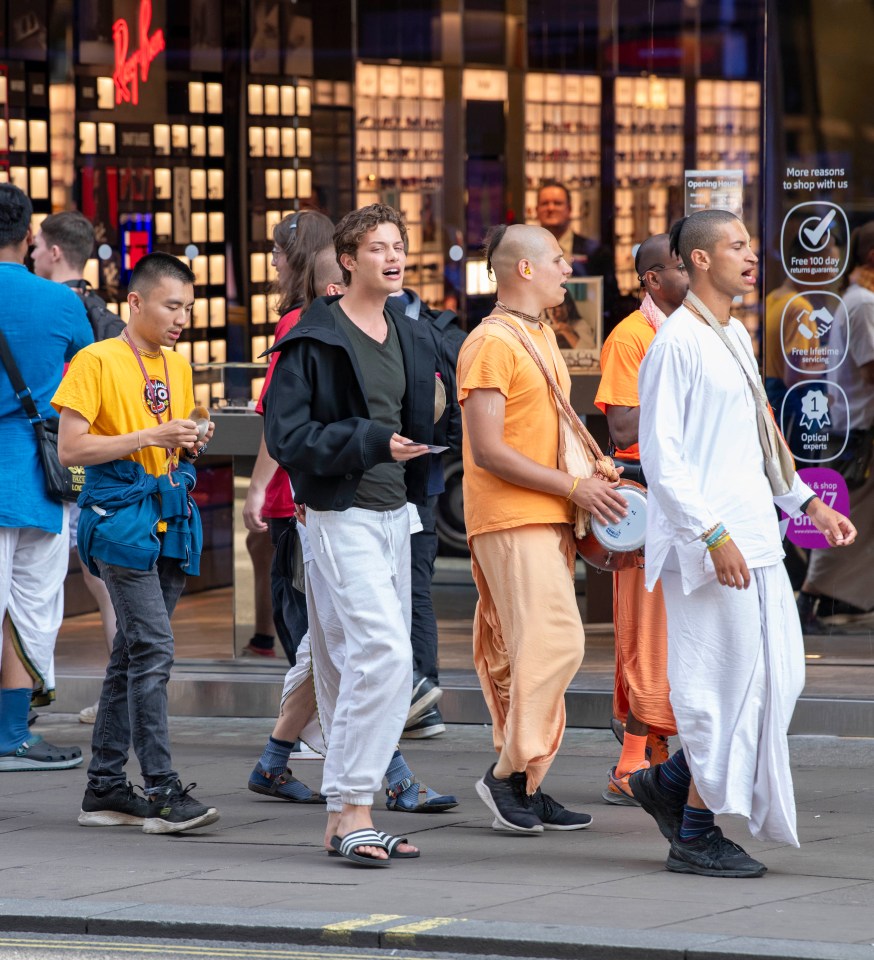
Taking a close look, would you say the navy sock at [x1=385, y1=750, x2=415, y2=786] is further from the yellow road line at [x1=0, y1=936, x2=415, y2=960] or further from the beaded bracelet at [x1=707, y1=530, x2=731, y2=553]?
the beaded bracelet at [x1=707, y1=530, x2=731, y2=553]

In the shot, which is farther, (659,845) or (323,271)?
(323,271)

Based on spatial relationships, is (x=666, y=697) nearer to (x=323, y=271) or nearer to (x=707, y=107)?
(x=323, y=271)

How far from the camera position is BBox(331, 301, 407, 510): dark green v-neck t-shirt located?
20.2 ft

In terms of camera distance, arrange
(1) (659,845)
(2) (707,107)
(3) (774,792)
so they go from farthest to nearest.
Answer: (2) (707,107) → (1) (659,845) → (3) (774,792)

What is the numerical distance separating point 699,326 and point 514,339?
71 centimetres

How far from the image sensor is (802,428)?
9.21 metres

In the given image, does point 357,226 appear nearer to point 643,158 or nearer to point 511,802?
point 511,802

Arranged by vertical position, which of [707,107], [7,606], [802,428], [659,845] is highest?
[707,107]

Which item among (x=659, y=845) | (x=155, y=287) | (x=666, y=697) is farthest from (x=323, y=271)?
(x=659, y=845)

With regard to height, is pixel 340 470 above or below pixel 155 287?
below

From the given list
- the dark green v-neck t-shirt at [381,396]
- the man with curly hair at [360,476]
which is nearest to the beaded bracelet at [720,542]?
the man with curly hair at [360,476]

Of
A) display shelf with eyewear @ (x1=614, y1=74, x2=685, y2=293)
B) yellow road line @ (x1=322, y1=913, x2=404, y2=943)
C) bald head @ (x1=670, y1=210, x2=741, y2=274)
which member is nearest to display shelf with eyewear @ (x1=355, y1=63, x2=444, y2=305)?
display shelf with eyewear @ (x1=614, y1=74, x2=685, y2=293)

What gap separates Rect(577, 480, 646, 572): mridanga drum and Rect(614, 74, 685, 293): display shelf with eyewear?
16.6 ft

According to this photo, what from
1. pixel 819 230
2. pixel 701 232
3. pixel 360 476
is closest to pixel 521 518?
pixel 360 476
